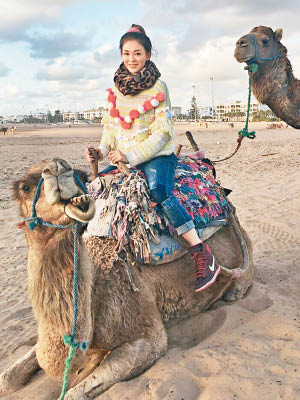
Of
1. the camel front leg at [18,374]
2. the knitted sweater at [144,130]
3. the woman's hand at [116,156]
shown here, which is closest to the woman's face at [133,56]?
the knitted sweater at [144,130]

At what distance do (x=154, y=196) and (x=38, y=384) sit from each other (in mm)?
1700

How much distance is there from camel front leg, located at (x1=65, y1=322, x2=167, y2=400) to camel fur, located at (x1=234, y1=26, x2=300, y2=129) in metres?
3.13

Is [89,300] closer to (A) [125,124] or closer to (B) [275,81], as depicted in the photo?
(A) [125,124]

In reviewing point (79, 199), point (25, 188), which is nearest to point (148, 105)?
point (25, 188)

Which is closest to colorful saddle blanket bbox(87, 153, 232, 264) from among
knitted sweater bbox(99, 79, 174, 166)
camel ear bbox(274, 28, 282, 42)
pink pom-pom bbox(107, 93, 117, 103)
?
knitted sweater bbox(99, 79, 174, 166)

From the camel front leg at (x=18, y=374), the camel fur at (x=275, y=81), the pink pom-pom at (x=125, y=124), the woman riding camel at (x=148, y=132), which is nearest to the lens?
the camel front leg at (x=18, y=374)

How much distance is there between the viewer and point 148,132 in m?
3.80

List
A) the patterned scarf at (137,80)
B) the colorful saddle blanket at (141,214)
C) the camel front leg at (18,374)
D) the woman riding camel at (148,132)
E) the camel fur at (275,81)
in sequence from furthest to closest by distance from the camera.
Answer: the camel fur at (275,81) < the patterned scarf at (137,80) < the woman riding camel at (148,132) < the colorful saddle blanket at (141,214) < the camel front leg at (18,374)

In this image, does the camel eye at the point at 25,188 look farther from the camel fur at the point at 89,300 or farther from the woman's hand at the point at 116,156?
the woman's hand at the point at 116,156

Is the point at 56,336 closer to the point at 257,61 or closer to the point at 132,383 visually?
the point at 132,383

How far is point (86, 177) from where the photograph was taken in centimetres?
277

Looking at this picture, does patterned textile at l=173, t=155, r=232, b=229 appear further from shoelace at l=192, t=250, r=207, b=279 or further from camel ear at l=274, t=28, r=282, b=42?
camel ear at l=274, t=28, r=282, b=42

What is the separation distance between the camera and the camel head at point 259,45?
4.86 meters

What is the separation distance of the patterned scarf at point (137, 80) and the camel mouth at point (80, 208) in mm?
1649
